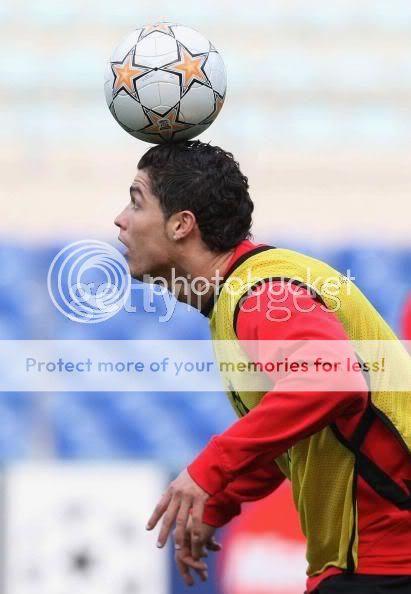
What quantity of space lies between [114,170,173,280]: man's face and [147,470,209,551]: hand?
2.65ft

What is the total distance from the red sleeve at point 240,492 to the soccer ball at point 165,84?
1.11m

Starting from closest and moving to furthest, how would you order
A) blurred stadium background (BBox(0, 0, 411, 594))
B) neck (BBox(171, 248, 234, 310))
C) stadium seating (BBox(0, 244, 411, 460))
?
1. neck (BBox(171, 248, 234, 310))
2. stadium seating (BBox(0, 244, 411, 460))
3. blurred stadium background (BBox(0, 0, 411, 594))

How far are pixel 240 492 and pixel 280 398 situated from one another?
730 mm

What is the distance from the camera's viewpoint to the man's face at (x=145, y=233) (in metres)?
3.51

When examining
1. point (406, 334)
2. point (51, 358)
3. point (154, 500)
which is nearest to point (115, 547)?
point (154, 500)

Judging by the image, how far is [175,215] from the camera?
3.51m

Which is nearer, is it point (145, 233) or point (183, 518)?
point (183, 518)

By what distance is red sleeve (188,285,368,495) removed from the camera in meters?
2.89

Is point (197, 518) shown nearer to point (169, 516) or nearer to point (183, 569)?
point (169, 516)

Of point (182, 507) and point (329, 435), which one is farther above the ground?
point (329, 435)

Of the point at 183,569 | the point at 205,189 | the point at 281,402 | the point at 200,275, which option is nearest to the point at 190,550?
the point at 183,569

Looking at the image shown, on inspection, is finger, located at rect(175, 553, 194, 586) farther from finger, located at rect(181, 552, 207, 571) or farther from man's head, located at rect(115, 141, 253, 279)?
man's head, located at rect(115, 141, 253, 279)

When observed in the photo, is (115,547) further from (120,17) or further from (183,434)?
(120,17)

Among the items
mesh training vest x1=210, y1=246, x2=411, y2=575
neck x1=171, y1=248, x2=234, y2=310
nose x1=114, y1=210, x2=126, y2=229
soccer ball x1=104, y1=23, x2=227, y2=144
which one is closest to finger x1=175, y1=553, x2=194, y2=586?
mesh training vest x1=210, y1=246, x2=411, y2=575
